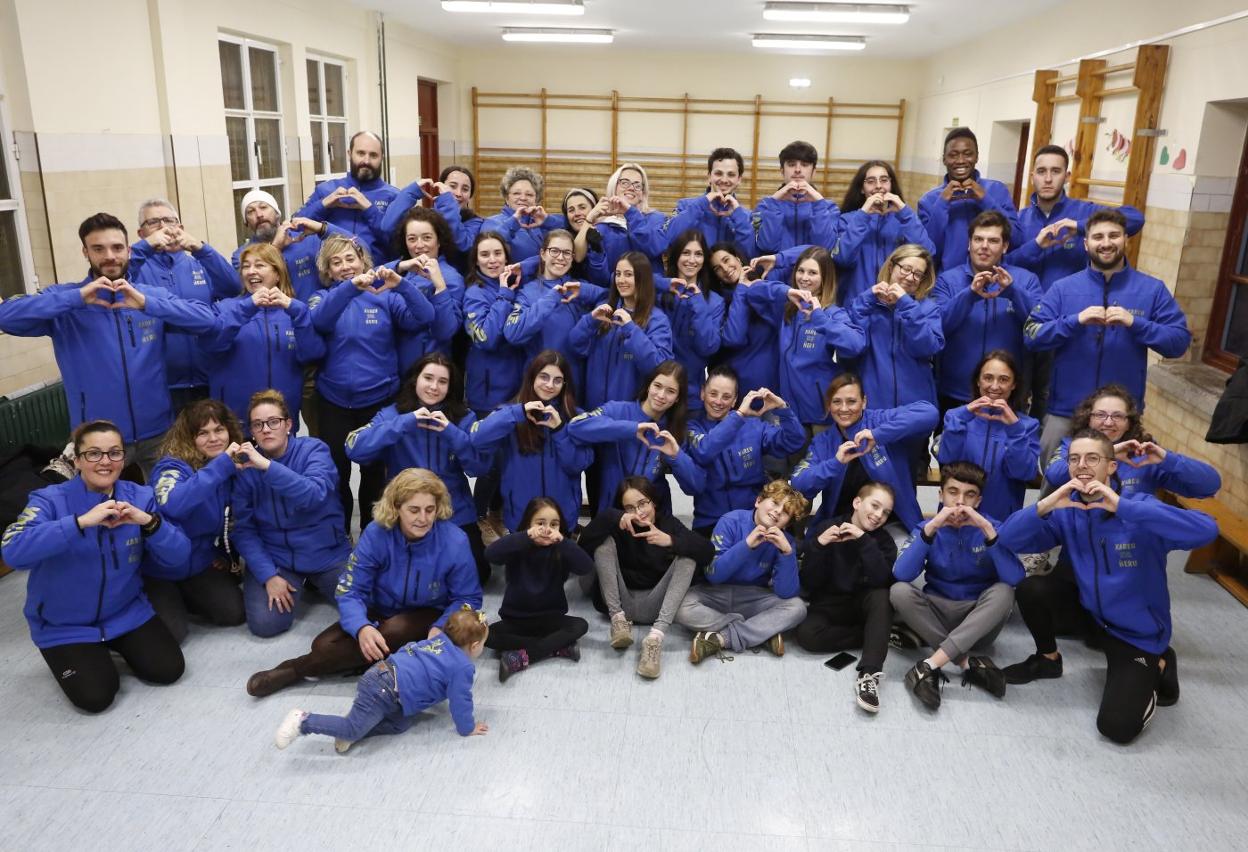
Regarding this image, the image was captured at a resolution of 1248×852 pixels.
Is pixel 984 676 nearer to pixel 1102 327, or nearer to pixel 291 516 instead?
pixel 1102 327

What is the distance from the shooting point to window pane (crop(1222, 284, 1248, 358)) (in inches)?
212

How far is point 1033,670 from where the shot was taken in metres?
3.54

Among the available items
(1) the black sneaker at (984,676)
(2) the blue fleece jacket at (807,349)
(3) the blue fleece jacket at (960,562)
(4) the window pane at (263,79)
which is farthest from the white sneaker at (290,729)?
(4) the window pane at (263,79)

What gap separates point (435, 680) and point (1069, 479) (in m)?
2.50

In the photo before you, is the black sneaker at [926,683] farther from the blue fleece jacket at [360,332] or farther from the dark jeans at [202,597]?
the dark jeans at [202,597]

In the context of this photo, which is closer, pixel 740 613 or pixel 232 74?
pixel 740 613

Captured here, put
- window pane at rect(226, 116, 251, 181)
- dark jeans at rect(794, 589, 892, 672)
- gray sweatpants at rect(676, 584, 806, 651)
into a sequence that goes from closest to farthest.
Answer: dark jeans at rect(794, 589, 892, 672)
gray sweatpants at rect(676, 584, 806, 651)
window pane at rect(226, 116, 251, 181)

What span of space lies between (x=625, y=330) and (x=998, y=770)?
2361 millimetres

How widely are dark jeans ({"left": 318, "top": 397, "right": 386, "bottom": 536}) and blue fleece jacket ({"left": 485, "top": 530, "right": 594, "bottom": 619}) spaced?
94 cm

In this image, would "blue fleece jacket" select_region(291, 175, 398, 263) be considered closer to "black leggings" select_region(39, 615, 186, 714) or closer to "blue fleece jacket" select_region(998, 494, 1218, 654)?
"black leggings" select_region(39, 615, 186, 714)

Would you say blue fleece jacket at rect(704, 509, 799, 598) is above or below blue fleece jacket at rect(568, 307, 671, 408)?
below

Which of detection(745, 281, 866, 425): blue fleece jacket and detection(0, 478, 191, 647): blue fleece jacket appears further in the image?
detection(745, 281, 866, 425): blue fleece jacket

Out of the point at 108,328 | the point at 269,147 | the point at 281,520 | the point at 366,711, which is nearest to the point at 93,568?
the point at 281,520

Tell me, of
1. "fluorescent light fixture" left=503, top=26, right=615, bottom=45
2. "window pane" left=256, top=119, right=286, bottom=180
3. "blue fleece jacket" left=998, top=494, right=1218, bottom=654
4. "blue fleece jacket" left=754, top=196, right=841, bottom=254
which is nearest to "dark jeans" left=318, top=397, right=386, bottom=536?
"blue fleece jacket" left=754, top=196, right=841, bottom=254
